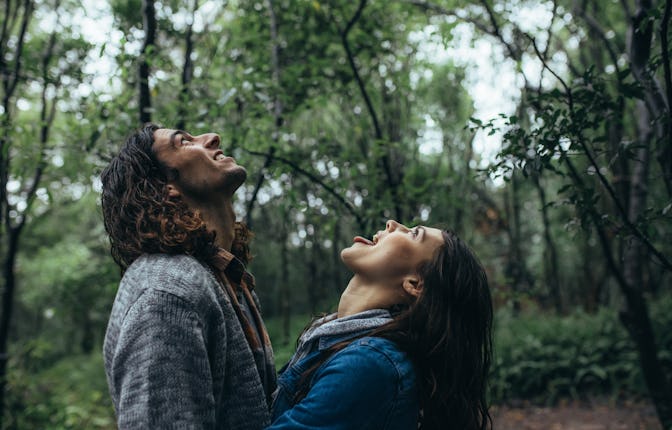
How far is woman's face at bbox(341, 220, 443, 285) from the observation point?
204 centimetres

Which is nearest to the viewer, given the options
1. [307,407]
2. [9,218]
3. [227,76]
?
[307,407]

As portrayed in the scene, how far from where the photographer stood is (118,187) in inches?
74.2

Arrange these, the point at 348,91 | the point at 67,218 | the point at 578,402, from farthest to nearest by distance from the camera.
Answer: the point at 67,218 → the point at 578,402 → the point at 348,91

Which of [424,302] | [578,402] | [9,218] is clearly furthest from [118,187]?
[578,402]

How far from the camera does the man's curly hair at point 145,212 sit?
175 cm

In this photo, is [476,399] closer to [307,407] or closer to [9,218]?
[307,407]

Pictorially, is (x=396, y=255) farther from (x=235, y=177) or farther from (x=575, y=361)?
(x=575, y=361)

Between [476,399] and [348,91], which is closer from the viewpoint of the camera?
[476,399]

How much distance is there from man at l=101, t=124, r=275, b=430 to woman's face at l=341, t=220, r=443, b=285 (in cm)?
47

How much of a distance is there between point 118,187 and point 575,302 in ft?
51.4

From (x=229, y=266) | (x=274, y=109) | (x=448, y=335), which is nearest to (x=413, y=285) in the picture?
(x=448, y=335)

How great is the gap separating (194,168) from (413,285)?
0.94 meters

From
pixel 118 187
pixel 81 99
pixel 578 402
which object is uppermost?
pixel 81 99

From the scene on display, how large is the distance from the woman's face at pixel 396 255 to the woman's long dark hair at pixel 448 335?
4cm
